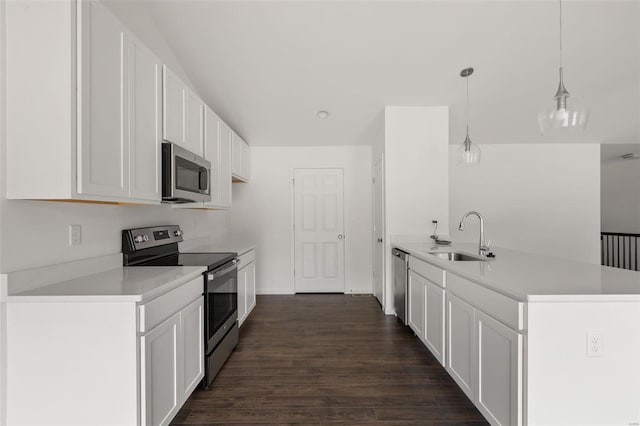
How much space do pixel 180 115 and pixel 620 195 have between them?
894cm

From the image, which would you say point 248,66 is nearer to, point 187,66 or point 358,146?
point 187,66

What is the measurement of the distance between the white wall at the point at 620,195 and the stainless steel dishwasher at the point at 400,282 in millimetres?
6124

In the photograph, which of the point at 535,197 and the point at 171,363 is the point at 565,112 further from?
the point at 535,197

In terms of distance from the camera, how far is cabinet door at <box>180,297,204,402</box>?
6.26 ft

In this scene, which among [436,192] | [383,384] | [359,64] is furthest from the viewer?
[436,192]

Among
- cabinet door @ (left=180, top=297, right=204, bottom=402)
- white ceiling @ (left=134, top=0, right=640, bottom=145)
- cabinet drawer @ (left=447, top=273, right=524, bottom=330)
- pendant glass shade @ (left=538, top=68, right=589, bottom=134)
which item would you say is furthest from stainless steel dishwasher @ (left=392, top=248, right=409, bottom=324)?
cabinet door @ (left=180, top=297, right=204, bottom=402)

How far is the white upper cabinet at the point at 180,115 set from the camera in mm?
2195

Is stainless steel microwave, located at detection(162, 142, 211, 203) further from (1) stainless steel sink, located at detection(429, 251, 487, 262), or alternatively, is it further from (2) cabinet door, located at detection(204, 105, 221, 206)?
(1) stainless steel sink, located at detection(429, 251, 487, 262)

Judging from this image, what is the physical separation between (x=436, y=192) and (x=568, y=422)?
2.84 meters

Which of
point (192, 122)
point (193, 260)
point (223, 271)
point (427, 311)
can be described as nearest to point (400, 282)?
point (427, 311)

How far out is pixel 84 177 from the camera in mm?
1437

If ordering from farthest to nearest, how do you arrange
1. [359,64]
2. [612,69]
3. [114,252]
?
[612,69]
[359,64]
[114,252]

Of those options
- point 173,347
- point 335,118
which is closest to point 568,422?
point 173,347

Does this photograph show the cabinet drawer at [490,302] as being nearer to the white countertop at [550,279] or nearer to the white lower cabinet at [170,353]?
the white countertop at [550,279]
